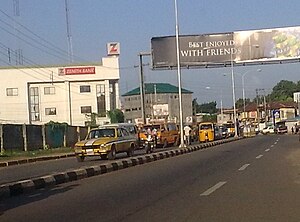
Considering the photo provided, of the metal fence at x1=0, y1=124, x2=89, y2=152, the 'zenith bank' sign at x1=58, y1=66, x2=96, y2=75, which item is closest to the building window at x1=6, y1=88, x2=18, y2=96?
the 'zenith bank' sign at x1=58, y1=66, x2=96, y2=75

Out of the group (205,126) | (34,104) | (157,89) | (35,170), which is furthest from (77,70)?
(35,170)

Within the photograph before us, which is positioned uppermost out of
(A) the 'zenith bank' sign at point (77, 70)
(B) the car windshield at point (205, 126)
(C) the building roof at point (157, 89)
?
(A) the 'zenith bank' sign at point (77, 70)

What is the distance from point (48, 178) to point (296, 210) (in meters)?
9.24

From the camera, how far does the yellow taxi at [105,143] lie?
27859 mm

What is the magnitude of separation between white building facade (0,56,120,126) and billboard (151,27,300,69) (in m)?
25.9

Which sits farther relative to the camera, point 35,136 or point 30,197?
point 35,136

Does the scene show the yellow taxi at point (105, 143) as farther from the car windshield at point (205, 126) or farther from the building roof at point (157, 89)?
the building roof at point (157, 89)

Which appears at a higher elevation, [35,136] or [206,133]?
[35,136]

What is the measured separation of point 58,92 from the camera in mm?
85750

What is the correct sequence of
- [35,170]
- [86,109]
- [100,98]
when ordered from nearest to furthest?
1. [35,170]
2. [86,109]
3. [100,98]

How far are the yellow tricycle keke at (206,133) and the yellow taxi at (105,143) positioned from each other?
101 feet

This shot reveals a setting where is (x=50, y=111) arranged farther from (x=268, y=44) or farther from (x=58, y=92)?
(x=268, y=44)

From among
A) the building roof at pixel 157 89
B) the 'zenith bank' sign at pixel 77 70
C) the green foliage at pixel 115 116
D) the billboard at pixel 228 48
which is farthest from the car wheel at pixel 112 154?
the building roof at pixel 157 89

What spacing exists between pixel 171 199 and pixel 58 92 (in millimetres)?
74586
